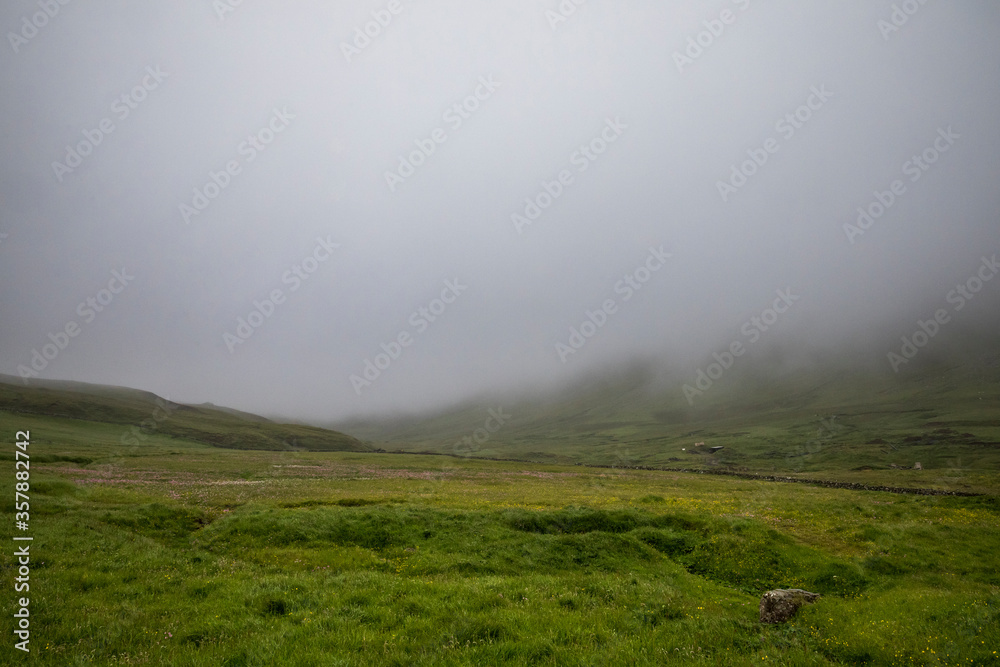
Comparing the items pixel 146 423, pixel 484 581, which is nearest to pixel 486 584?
pixel 484 581

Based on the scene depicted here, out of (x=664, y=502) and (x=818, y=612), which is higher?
(x=818, y=612)

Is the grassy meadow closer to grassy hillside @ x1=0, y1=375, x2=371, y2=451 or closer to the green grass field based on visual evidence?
the green grass field

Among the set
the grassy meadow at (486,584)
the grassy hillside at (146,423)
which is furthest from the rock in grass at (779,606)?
the grassy hillside at (146,423)

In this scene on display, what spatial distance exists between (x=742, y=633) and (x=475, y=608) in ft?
23.4

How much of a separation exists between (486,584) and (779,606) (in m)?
9.29

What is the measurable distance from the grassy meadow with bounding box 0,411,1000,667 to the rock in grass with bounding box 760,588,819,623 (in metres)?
0.33

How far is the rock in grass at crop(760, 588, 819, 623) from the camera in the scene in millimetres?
13882

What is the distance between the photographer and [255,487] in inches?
1690

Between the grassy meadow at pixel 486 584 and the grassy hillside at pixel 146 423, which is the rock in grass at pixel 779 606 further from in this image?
the grassy hillside at pixel 146 423

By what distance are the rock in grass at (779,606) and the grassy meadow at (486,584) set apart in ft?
1.09

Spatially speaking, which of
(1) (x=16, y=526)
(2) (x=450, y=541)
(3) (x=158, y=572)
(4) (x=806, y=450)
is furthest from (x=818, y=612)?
(4) (x=806, y=450)

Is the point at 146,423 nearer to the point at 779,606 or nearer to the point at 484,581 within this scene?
the point at 484,581

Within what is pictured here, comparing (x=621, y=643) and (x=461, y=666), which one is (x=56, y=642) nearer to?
(x=461, y=666)

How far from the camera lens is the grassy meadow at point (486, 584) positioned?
406 inches
